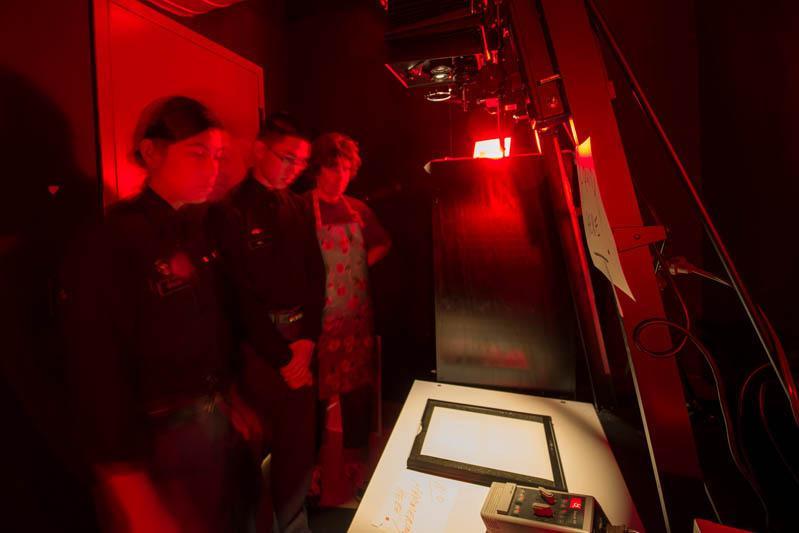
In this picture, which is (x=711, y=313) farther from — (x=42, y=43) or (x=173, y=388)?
(x=42, y=43)

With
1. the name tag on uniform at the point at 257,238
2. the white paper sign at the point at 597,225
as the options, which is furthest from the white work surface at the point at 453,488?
the name tag on uniform at the point at 257,238

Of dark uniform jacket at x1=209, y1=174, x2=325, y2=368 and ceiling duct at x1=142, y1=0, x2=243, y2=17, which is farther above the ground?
ceiling duct at x1=142, y1=0, x2=243, y2=17

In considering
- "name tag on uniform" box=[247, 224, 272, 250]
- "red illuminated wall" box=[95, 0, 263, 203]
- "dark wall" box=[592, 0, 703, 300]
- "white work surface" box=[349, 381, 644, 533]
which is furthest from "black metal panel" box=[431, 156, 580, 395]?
"dark wall" box=[592, 0, 703, 300]

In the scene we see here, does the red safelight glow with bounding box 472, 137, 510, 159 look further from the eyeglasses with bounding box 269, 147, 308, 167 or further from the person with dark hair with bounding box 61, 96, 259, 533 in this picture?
the person with dark hair with bounding box 61, 96, 259, 533

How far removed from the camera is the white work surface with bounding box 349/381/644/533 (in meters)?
0.72

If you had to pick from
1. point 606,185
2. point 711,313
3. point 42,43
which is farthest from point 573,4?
point 711,313

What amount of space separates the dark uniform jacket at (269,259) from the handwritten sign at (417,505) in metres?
0.83

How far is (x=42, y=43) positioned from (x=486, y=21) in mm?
1214

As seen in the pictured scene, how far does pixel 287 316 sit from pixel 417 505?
103 centimetres

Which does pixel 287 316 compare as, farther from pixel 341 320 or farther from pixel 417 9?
pixel 417 9

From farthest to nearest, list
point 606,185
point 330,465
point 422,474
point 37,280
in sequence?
1. point 330,465
2. point 37,280
3. point 422,474
4. point 606,185

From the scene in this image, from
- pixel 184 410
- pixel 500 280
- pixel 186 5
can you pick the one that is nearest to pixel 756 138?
pixel 500 280

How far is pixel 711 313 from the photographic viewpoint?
2045 millimetres

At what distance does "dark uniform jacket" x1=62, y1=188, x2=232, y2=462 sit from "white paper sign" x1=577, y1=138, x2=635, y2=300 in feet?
3.58
